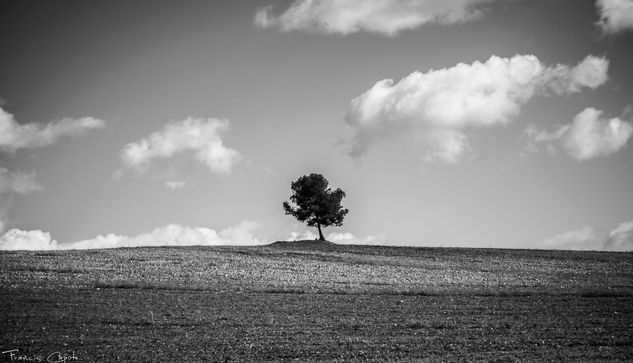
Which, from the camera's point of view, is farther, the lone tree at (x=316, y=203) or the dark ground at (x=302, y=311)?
the lone tree at (x=316, y=203)

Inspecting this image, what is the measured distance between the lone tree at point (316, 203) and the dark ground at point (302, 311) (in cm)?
2681

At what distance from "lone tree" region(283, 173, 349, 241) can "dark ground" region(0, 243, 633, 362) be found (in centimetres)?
2681

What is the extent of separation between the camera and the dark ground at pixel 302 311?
16781mm

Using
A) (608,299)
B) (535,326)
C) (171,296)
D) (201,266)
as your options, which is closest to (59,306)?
(171,296)

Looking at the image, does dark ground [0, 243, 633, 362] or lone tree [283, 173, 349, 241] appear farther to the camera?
lone tree [283, 173, 349, 241]

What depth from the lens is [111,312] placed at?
75.3 feet

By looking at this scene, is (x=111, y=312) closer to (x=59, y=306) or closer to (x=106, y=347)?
(x=59, y=306)

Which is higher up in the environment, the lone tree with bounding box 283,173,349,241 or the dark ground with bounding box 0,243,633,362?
the lone tree with bounding box 283,173,349,241

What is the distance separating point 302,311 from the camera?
24469mm

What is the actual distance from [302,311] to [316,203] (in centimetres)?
5164

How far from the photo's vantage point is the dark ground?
1678cm

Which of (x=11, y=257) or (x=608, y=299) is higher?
(x=11, y=257)

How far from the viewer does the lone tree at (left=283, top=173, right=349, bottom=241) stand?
249 feet

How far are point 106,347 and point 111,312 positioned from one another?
688 centimetres
